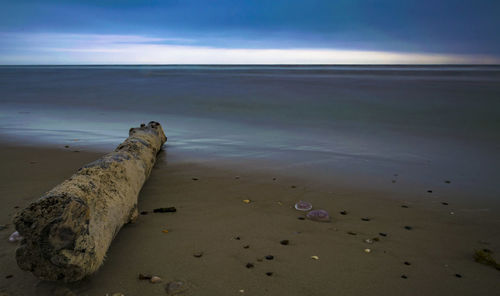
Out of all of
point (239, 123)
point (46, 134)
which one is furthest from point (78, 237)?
point (239, 123)

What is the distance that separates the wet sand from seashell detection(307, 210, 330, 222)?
0.07m

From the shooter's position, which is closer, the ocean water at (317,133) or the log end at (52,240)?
the log end at (52,240)

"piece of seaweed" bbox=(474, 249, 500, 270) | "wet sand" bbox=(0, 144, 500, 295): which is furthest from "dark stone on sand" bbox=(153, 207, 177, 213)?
"piece of seaweed" bbox=(474, 249, 500, 270)

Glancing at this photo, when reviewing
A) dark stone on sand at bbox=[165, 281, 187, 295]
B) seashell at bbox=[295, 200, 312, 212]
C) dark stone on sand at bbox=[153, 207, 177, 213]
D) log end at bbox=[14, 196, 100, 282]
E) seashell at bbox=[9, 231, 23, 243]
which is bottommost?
dark stone on sand at bbox=[165, 281, 187, 295]

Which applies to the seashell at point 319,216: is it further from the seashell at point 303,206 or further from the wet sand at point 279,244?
the seashell at point 303,206

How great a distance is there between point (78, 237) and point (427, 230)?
2931 millimetres

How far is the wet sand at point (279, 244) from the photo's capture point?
2379 mm

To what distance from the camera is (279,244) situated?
292cm

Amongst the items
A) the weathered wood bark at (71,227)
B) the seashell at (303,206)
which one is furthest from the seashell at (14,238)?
the seashell at (303,206)

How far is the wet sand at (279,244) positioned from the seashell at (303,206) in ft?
0.31

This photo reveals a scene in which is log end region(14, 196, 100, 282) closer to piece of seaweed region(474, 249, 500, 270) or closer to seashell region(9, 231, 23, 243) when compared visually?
seashell region(9, 231, 23, 243)

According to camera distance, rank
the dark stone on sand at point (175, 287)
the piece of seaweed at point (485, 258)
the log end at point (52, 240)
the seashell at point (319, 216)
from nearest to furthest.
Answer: the log end at point (52, 240) → the dark stone on sand at point (175, 287) → the piece of seaweed at point (485, 258) → the seashell at point (319, 216)

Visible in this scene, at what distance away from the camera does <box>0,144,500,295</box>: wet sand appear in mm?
2379

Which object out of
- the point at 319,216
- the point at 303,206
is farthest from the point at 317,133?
the point at 319,216
